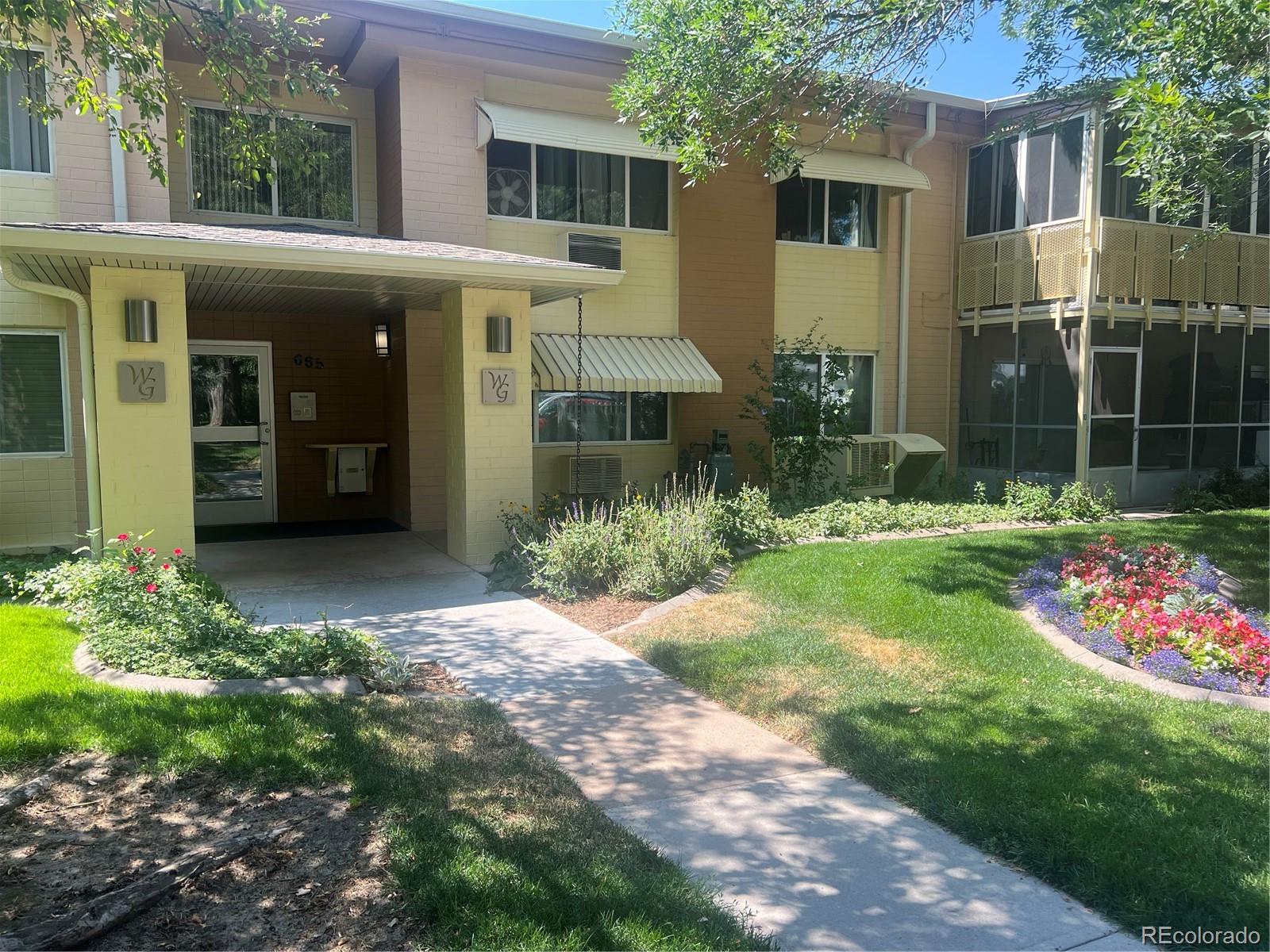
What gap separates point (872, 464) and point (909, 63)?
5.94 meters

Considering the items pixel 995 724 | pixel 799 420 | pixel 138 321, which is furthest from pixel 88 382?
pixel 799 420

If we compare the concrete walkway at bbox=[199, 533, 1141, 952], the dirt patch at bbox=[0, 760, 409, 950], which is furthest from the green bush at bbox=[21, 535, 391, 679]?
the dirt patch at bbox=[0, 760, 409, 950]

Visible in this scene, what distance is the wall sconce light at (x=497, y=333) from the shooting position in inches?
378

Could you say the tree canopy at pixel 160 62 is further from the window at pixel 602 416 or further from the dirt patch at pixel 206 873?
the window at pixel 602 416

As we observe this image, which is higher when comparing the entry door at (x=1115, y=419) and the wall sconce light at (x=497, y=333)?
the wall sconce light at (x=497, y=333)

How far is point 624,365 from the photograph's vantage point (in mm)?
12203

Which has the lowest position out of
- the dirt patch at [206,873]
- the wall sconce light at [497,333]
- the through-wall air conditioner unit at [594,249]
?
the dirt patch at [206,873]

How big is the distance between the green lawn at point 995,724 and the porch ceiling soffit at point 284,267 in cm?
374

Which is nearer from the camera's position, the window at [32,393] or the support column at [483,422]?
the support column at [483,422]

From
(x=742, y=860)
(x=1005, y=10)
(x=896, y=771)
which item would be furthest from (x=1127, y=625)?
(x=1005, y=10)

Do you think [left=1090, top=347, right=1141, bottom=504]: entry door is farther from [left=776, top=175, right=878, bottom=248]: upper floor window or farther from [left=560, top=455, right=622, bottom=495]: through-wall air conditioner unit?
[left=560, top=455, right=622, bottom=495]: through-wall air conditioner unit

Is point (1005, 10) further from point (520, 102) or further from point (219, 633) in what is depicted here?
point (219, 633)

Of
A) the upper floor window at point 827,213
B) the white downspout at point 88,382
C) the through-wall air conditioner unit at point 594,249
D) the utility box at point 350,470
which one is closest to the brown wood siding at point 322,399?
the utility box at point 350,470

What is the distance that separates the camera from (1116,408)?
46.3 feet
